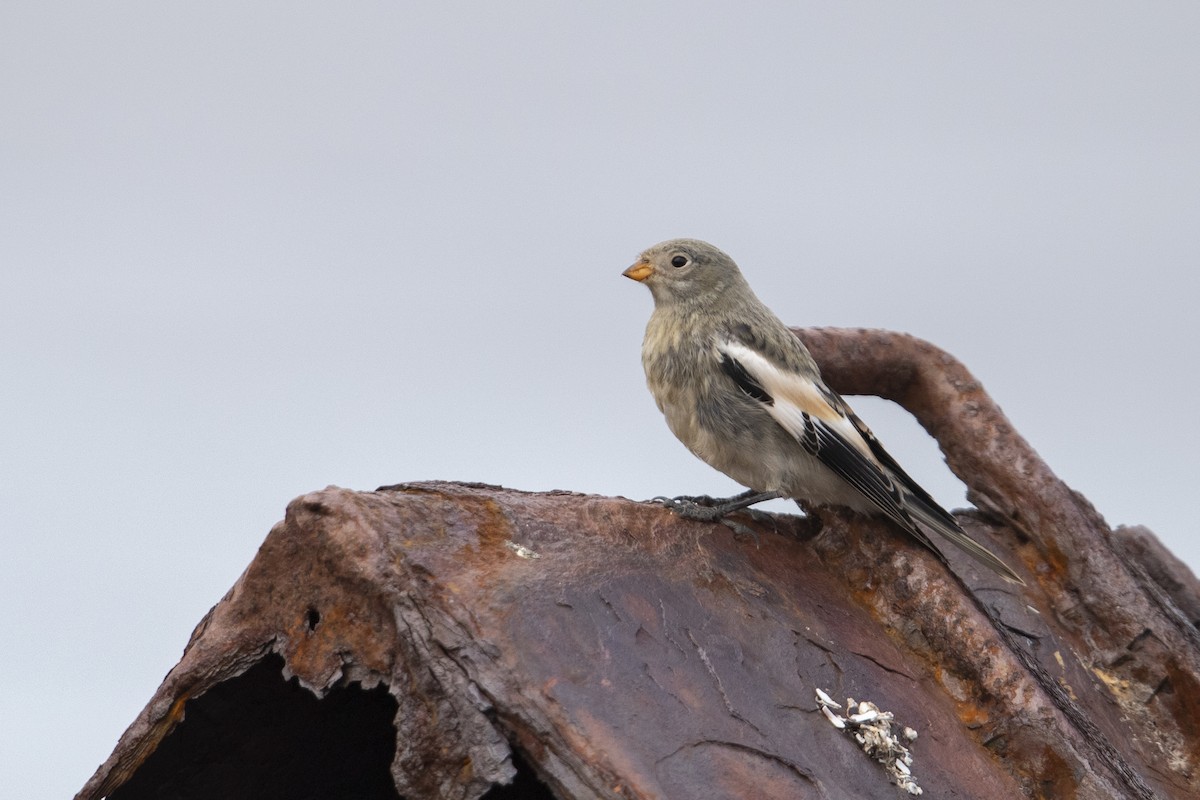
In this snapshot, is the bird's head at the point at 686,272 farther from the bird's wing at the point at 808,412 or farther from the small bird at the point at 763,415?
the bird's wing at the point at 808,412

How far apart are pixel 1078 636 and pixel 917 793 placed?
1114 mm

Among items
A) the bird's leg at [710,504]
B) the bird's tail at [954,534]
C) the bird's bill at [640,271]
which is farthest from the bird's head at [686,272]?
the bird's tail at [954,534]

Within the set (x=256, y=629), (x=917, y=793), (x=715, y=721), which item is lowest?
(x=917, y=793)

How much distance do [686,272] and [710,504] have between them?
109 cm

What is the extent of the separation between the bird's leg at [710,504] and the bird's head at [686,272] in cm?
75

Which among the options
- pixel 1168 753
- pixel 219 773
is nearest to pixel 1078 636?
pixel 1168 753

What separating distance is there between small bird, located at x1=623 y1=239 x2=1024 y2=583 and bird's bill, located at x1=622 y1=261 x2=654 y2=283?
0.45ft

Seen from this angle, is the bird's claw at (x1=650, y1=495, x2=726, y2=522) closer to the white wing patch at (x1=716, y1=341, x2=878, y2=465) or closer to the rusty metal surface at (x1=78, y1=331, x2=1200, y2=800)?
the rusty metal surface at (x1=78, y1=331, x2=1200, y2=800)

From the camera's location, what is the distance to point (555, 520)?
2336 mm

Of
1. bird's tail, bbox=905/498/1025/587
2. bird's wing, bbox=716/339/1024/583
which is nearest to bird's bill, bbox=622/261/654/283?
bird's wing, bbox=716/339/1024/583

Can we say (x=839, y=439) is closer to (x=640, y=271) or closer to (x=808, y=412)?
(x=808, y=412)

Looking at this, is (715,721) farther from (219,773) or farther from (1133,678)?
(1133,678)

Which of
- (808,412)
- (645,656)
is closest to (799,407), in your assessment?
(808,412)

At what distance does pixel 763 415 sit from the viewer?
10.9 feet
